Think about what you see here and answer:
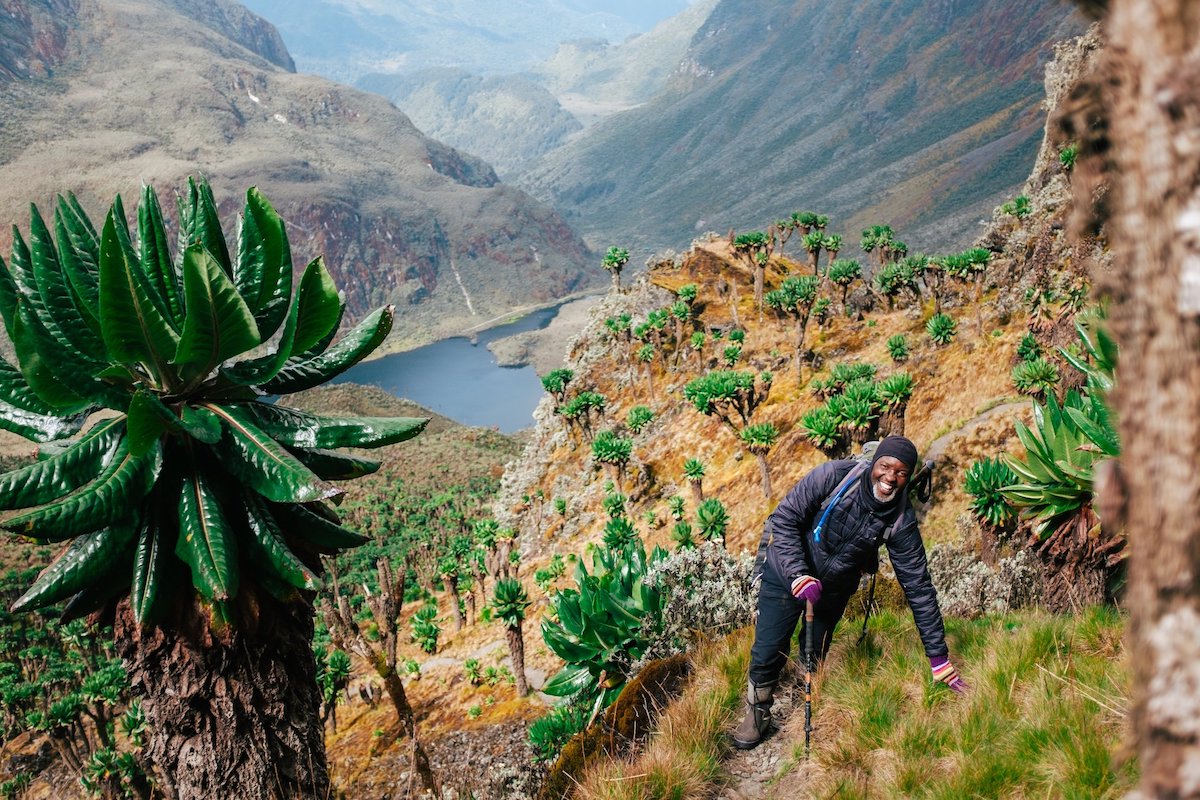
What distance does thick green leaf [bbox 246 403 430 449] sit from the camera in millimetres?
3777

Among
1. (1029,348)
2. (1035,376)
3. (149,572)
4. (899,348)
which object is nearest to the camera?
(149,572)

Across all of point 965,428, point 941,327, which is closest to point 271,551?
point 965,428

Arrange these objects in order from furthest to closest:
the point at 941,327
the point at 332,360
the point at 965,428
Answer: the point at 941,327 < the point at 965,428 < the point at 332,360

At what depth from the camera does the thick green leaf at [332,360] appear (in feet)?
13.2

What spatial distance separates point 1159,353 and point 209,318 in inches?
136

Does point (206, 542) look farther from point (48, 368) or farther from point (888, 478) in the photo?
point (888, 478)

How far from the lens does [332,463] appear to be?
4.16m

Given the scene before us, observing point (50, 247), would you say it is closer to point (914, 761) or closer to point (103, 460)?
point (103, 460)

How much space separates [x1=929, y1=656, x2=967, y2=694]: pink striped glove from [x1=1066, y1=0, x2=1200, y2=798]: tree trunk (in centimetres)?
324

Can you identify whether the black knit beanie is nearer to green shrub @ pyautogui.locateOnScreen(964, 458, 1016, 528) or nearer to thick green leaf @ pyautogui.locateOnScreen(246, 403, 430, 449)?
thick green leaf @ pyautogui.locateOnScreen(246, 403, 430, 449)

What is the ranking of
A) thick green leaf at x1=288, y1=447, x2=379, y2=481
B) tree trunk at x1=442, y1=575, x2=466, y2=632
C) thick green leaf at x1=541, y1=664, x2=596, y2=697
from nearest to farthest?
thick green leaf at x1=288, y1=447, x2=379, y2=481 → thick green leaf at x1=541, y1=664, x2=596, y2=697 → tree trunk at x1=442, y1=575, x2=466, y2=632

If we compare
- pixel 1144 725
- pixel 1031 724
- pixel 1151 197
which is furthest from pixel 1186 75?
pixel 1031 724

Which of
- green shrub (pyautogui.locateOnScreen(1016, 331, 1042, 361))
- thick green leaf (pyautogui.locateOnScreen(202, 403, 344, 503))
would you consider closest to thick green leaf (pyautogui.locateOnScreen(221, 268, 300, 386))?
thick green leaf (pyautogui.locateOnScreen(202, 403, 344, 503))

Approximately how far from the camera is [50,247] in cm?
371
